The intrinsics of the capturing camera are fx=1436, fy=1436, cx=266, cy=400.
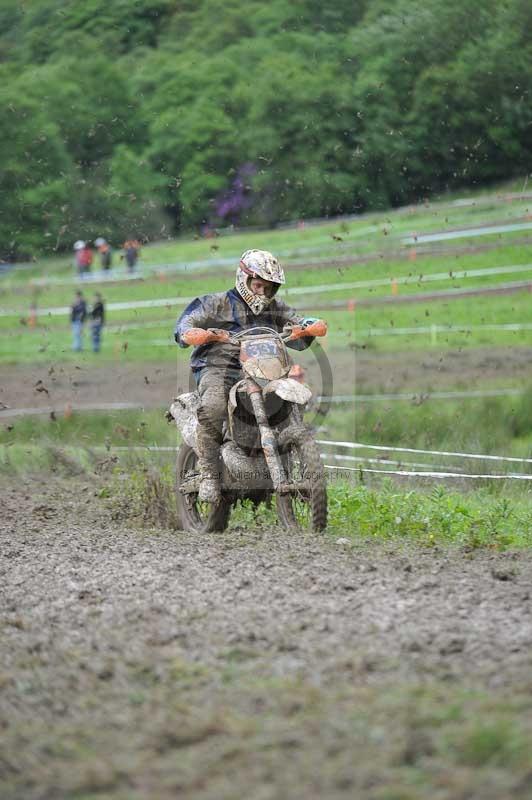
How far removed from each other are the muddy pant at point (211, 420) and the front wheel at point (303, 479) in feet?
1.85

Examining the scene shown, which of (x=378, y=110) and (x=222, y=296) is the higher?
(x=378, y=110)

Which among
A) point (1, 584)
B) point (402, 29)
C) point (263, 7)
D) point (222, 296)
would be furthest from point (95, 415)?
point (263, 7)

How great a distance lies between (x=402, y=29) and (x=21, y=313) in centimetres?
1383

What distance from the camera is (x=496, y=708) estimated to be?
4.72 meters

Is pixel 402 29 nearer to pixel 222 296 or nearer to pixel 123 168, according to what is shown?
pixel 123 168

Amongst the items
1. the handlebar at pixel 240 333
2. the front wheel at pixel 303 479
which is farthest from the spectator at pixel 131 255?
the front wheel at pixel 303 479

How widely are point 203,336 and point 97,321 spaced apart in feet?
61.4

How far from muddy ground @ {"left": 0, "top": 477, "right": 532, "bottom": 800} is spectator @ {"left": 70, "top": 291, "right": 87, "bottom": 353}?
20160mm

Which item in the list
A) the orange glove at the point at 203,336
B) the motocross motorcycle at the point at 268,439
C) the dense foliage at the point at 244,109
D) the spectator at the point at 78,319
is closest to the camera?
the motocross motorcycle at the point at 268,439

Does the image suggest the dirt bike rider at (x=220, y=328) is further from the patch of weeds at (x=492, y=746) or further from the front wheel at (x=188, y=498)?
the patch of weeds at (x=492, y=746)

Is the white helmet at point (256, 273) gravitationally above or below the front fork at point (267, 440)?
above

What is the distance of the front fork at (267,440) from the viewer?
1003 centimetres

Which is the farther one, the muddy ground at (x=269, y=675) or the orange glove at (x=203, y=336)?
the orange glove at (x=203, y=336)

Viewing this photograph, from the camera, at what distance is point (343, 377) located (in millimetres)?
24469
